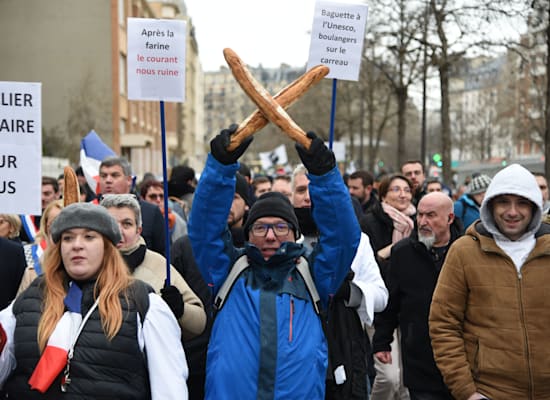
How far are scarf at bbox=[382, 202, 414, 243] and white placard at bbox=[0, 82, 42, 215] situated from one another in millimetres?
3403

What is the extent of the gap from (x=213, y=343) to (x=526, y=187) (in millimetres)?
1882

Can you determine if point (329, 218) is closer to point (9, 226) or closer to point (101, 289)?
point (101, 289)

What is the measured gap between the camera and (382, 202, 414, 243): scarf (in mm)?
6982

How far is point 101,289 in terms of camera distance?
3.50 m

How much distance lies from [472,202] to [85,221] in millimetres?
5965

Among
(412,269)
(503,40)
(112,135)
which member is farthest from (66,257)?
(112,135)

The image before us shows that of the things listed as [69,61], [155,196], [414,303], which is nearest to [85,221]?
[414,303]

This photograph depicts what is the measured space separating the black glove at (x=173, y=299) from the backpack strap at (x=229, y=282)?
0.68ft

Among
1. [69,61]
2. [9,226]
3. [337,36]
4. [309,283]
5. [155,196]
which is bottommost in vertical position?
[309,283]

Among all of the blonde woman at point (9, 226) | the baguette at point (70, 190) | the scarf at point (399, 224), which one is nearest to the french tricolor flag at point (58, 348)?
the baguette at point (70, 190)

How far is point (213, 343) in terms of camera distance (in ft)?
12.9

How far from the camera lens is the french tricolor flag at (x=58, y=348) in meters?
3.30

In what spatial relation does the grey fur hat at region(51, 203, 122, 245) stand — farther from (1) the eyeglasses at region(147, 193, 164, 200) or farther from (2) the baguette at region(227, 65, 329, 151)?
(1) the eyeglasses at region(147, 193, 164, 200)

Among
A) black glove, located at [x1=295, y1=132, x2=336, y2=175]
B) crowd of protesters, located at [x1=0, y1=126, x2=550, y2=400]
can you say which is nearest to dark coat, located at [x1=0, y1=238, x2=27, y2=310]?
crowd of protesters, located at [x1=0, y1=126, x2=550, y2=400]
